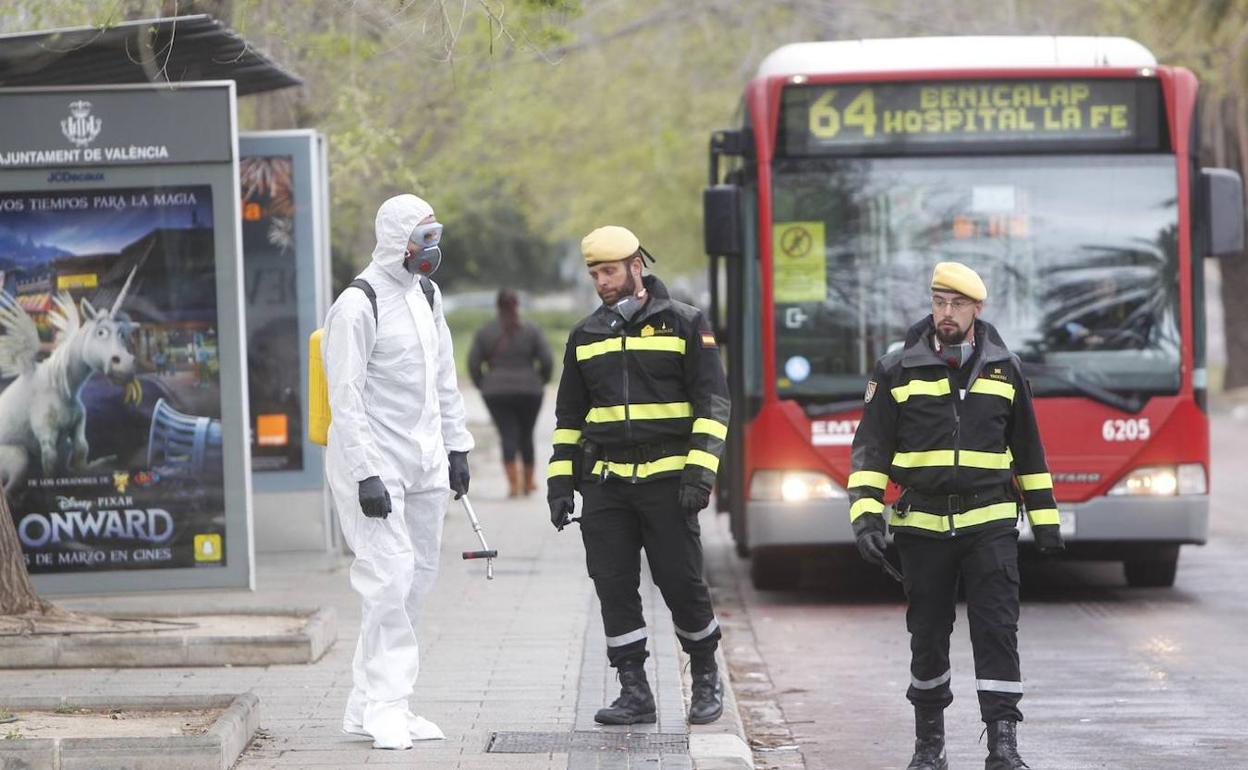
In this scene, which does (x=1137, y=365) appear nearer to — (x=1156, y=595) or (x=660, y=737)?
(x=1156, y=595)

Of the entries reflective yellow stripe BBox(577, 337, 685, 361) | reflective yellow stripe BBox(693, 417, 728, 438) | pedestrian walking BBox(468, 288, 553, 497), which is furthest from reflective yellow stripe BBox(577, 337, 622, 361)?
pedestrian walking BBox(468, 288, 553, 497)

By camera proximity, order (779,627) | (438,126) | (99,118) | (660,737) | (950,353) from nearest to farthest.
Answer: (950,353) → (660,737) → (99,118) → (779,627) → (438,126)

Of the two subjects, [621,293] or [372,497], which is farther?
[621,293]

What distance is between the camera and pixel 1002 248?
11719 mm

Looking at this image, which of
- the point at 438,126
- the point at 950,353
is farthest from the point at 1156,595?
the point at 438,126

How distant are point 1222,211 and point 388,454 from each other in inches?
251

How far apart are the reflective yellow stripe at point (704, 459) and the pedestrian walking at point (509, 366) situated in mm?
10956

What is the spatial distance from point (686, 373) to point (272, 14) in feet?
20.3

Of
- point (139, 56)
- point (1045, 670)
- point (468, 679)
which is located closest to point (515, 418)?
point (139, 56)

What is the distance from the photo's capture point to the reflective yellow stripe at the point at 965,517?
6.66 metres

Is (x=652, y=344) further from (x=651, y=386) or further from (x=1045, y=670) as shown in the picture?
(x=1045, y=670)

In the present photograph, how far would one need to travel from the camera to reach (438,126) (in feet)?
69.1

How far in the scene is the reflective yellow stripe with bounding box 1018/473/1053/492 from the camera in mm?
6809

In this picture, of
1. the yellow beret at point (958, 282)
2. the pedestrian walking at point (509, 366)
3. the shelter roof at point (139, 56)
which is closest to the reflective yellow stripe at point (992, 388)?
the yellow beret at point (958, 282)
